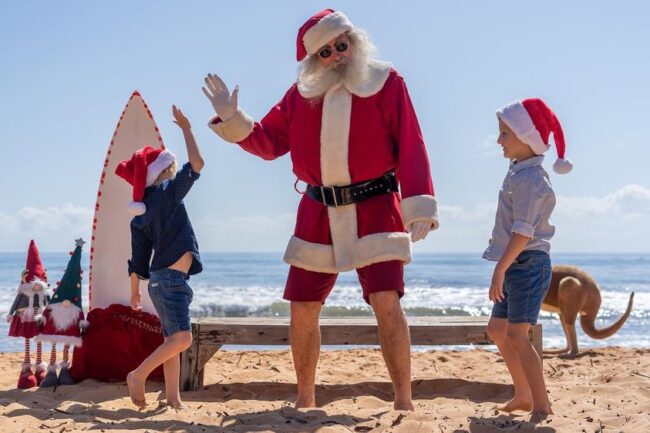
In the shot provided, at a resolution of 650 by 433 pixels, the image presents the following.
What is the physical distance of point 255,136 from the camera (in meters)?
3.90

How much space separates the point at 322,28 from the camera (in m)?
3.66

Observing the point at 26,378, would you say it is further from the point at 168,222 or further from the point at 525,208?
the point at 525,208

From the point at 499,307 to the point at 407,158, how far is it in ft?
2.77

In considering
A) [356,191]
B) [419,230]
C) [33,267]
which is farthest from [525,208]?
[33,267]

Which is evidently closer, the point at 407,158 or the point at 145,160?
the point at 407,158

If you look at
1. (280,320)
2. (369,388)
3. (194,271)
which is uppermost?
(194,271)

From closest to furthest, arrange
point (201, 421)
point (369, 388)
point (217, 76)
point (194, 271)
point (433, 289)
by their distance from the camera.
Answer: point (201, 421)
point (217, 76)
point (194, 271)
point (369, 388)
point (433, 289)

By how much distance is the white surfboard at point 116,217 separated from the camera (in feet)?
17.2

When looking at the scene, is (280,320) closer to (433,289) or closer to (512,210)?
(512,210)

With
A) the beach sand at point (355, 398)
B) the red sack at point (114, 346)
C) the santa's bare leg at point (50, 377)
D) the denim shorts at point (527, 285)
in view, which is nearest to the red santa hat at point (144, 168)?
the beach sand at point (355, 398)

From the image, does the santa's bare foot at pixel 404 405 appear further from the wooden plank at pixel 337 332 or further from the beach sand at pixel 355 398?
the wooden plank at pixel 337 332

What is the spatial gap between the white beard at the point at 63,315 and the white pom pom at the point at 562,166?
297 centimetres

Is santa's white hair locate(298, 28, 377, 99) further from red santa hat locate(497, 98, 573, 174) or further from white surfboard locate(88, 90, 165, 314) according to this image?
white surfboard locate(88, 90, 165, 314)

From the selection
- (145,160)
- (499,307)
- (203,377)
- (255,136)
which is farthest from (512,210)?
(203,377)
